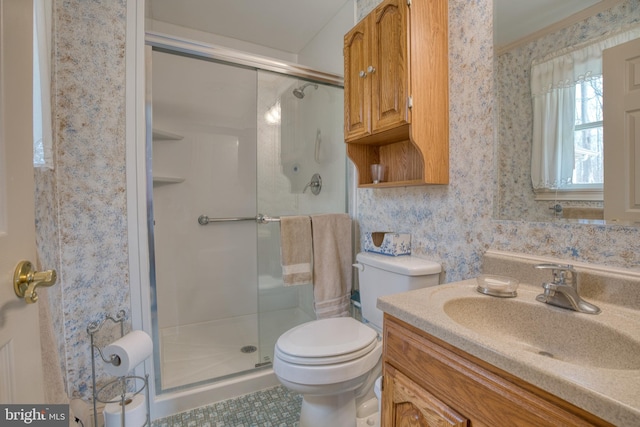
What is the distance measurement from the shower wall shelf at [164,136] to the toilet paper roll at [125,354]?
1431mm

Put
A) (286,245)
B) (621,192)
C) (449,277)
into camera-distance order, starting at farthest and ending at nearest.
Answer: (286,245) → (449,277) → (621,192)

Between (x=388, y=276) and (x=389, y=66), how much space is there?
96 cm

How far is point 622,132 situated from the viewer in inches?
31.0

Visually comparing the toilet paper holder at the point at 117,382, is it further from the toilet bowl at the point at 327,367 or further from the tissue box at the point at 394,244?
the tissue box at the point at 394,244

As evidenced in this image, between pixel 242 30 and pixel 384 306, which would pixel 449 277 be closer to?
pixel 384 306

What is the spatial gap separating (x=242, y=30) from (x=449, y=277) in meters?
2.49

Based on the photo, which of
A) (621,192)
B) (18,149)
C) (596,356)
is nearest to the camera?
(18,149)

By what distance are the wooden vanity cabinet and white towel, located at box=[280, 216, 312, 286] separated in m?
0.89

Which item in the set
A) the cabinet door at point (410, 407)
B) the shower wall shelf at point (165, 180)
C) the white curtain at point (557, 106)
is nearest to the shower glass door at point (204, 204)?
the shower wall shelf at point (165, 180)

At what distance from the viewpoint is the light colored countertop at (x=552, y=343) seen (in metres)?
0.43

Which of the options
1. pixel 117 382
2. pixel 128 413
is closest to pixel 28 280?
pixel 128 413

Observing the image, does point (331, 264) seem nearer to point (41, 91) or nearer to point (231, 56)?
point (231, 56)

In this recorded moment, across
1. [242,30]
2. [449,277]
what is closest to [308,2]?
[242,30]

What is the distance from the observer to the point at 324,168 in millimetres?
2064
